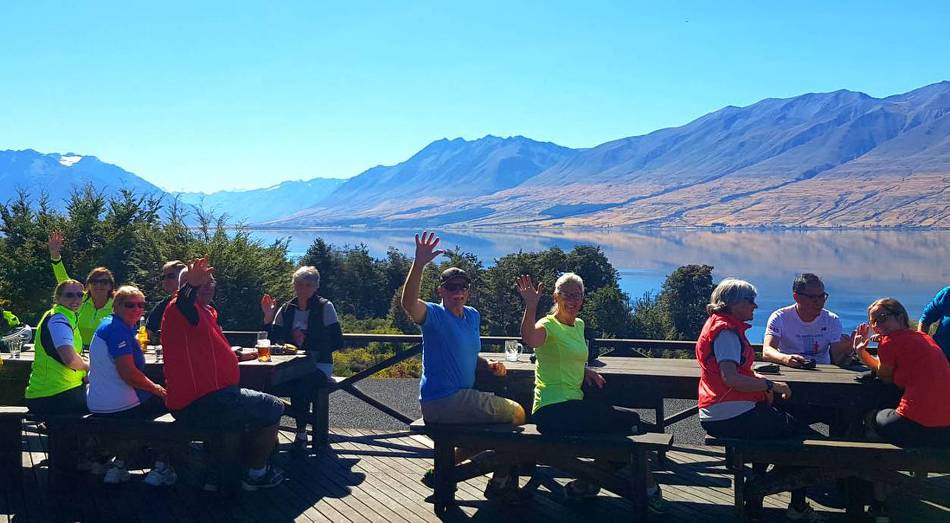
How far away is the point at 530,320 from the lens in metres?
4.34

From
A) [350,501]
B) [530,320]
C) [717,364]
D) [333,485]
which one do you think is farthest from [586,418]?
[333,485]

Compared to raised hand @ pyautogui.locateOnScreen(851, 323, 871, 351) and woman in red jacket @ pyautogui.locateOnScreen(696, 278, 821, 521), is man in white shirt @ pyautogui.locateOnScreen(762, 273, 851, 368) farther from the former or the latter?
woman in red jacket @ pyautogui.locateOnScreen(696, 278, 821, 521)

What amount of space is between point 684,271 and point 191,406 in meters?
43.5

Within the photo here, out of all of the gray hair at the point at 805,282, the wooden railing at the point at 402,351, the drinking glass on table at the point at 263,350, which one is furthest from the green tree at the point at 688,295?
the drinking glass on table at the point at 263,350

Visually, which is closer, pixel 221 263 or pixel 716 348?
pixel 716 348

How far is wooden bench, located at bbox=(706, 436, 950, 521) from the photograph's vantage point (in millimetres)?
4105

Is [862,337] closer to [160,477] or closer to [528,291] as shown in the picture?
[528,291]

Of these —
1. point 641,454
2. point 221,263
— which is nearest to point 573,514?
point 641,454

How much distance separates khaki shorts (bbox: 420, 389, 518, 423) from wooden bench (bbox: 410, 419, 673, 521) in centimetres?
5

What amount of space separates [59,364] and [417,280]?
2463mm

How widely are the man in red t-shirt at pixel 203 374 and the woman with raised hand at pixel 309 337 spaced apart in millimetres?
1177

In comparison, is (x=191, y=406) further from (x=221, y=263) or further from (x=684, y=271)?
(x=684, y=271)

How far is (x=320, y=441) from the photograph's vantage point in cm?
623


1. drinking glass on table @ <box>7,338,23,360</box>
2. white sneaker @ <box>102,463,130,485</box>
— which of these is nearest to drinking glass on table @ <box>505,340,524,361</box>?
white sneaker @ <box>102,463,130,485</box>
